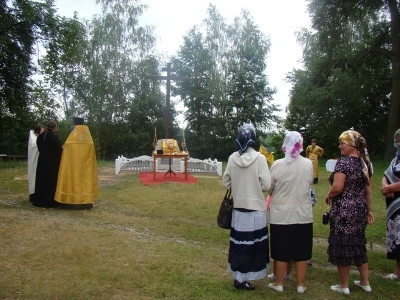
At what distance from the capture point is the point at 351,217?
13.7ft

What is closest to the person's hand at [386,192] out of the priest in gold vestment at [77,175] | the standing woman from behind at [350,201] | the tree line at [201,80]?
the standing woman from behind at [350,201]

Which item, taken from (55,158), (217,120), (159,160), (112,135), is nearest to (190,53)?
(217,120)

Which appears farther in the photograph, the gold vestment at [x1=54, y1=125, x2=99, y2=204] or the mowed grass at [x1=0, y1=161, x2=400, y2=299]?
the gold vestment at [x1=54, y1=125, x2=99, y2=204]

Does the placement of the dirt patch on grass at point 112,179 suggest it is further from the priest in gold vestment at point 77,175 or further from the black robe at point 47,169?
the priest in gold vestment at point 77,175

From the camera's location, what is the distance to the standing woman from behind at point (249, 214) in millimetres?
4215

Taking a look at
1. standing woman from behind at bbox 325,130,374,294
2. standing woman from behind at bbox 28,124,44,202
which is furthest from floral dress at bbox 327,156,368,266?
standing woman from behind at bbox 28,124,44,202

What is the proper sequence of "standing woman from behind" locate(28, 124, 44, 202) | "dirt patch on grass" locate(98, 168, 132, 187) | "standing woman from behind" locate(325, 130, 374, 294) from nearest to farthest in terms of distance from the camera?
"standing woman from behind" locate(325, 130, 374, 294)
"standing woman from behind" locate(28, 124, 44, 202)
"dirt patch on grass" locate(98, 168, 132, 187)

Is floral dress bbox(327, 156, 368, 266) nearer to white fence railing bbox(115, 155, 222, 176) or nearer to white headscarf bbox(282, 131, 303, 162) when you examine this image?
white headscarf bbox(282, 131, 303, 162)

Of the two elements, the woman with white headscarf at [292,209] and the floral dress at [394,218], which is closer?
the woman with white headscarf at [292,209]

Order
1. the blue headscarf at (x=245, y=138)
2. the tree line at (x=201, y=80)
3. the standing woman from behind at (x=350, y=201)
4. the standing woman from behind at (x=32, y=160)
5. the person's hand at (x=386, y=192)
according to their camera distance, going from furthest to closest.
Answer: the tree line at (x=201, y=80) → the standing woman from behind at (x=32, y=160) → the person's hand at (x=386, y=192) → the blue headscarf at (x=245, y=138) → the standing woman from behind at (x=350, y=201)

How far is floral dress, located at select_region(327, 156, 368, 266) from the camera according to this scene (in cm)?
416

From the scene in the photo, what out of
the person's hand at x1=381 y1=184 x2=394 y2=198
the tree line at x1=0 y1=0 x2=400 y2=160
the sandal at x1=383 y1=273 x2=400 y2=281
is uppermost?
the tree line at x1=0 y1=0 x2=400 y2=160

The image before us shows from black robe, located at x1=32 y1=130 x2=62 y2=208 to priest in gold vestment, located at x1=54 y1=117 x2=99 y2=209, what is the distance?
22cm

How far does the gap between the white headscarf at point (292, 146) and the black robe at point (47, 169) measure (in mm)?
5925
